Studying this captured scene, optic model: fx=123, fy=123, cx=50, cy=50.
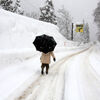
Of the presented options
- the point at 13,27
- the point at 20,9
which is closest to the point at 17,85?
the point at 13,27

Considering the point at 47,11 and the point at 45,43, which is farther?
the point at 47,11

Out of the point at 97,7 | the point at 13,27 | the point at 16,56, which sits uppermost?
the point at 97,7

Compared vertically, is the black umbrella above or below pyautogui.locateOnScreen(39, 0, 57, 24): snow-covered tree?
below

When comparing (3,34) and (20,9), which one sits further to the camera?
(20,9)

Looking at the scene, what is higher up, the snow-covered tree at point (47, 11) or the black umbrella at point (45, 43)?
the snow-covered tree at point (47, 11)

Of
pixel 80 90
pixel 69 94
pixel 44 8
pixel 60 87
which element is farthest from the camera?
pixel 44 8

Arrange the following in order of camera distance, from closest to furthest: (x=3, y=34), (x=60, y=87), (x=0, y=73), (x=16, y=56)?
(x=60, y=87), (x=0, y=73), (x=16, y=56), (x=3, y=34)

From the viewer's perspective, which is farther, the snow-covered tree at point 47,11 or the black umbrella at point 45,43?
the snow-covered tree at point 47,11

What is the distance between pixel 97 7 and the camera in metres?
29.4

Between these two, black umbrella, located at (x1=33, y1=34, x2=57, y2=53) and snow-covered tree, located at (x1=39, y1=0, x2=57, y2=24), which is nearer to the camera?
black umbrella, located at (x1=33, y1=34, x2=57, y2=53)

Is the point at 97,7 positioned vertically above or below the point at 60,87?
above

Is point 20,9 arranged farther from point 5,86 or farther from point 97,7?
point 5,86

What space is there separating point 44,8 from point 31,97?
3527 centimetres

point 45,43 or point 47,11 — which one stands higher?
point 47,11
